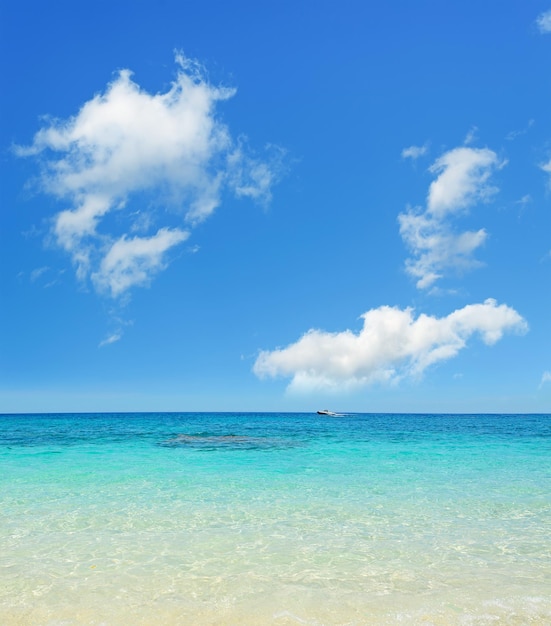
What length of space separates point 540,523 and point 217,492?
306 inches

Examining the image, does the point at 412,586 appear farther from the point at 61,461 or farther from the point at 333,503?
the point at 61,461

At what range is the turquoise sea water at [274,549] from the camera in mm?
5777

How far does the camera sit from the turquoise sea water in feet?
19.0

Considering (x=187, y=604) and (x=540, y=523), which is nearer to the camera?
(x=187, y=604)

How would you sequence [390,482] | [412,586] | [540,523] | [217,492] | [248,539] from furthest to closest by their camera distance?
[390,482] → [217,492] → [540,523] → [248,539] → [412,586]

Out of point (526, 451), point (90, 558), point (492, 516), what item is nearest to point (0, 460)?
point (90, 558)

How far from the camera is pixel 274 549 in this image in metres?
7.85

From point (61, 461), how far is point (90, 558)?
13.8 m

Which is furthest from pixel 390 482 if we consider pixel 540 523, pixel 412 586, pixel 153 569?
pixel 153 569

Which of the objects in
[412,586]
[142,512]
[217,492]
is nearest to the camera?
[412,586]

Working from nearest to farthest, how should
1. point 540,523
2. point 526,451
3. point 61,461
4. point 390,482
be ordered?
point 540,523 < point 390,482 < point 61,461 < point 526,451

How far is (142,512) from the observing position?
408 inches

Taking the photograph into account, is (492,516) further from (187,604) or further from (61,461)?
(61,461)

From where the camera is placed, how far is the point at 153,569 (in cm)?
698
